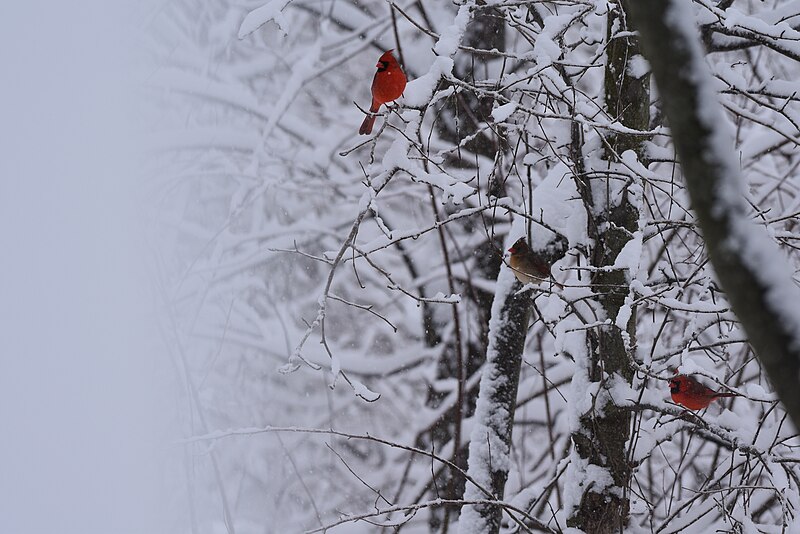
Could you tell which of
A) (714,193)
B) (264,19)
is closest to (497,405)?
(264,19)

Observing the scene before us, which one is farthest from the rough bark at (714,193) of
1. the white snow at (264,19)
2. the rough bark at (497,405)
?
Answer: the rough bark at (497,405)

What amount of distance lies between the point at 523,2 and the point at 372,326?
3.47 m

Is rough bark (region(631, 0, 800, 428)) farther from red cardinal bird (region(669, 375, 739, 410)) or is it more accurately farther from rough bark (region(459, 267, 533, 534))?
rough bark (region(459, 267, 533, 534))

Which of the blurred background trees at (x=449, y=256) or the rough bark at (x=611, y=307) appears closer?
the blurred background trees at (x=449, y=256)

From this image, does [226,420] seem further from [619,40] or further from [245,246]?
[619,40]

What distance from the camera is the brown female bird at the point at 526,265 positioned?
1.85 metres

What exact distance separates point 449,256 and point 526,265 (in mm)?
2543

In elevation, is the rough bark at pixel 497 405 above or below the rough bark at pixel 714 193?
above

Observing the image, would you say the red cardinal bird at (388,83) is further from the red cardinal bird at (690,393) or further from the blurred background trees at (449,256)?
the red cardinal bird at (690,393)

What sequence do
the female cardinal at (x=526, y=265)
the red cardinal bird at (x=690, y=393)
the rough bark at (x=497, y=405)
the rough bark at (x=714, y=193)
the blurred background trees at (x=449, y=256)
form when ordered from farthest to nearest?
the rough bark at (x=497, y=405) < the female cardinal at (x=526, y=265) < the red cardinal bird at (x=690, y=393) < the blurred background trees at (x=449, y=256) < the rough bark at (x=714, y=193)

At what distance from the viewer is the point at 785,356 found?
0.30m

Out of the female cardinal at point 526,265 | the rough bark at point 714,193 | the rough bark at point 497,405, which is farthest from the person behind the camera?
the rough bark at point 497,405

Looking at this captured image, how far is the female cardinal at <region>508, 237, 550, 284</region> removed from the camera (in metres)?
1.85

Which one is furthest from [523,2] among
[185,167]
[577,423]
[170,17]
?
[170,17]
